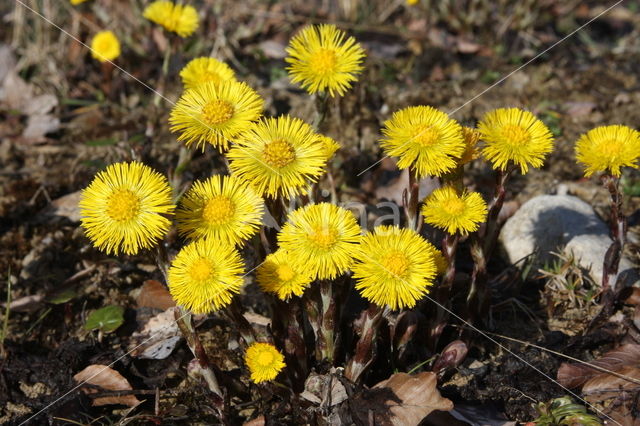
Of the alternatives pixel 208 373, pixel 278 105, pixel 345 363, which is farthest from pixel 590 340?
pixel 278 105

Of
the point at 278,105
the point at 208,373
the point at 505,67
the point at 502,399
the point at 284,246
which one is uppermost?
the point at 505,67

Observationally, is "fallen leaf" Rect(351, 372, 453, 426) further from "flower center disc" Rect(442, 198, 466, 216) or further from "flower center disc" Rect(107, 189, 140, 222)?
"flower center disc" Rect(107, 189, 140, 222)

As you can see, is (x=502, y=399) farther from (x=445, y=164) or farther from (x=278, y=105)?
(x=278, y=105)

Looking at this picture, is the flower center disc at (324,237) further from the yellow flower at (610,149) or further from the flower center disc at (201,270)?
the yellow flower at (610,149)

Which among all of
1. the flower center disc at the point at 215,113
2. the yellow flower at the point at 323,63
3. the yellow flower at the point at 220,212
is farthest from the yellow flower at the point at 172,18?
the yellow flower at the point at 220,212

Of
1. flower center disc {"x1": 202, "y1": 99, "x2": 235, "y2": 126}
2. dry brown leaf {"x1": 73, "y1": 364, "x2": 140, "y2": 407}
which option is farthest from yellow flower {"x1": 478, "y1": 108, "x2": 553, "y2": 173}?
dry brown leaf {"x1": 73, "y1": 364, "x2": 140, "y2": 407}

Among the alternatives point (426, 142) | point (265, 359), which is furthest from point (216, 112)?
point (265, 359)
